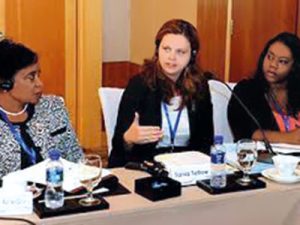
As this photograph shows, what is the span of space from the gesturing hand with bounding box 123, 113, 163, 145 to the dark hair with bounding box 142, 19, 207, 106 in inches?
10.5

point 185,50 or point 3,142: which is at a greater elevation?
point 185,50

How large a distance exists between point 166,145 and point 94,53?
8.18ft

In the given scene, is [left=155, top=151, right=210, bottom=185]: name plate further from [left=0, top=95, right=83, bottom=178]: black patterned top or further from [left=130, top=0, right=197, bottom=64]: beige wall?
[left=130, top=0, right=197, bottom=64]: beige wall

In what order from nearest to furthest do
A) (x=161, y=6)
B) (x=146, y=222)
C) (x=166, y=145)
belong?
(x=146, y=222) → (x=166, y=145) → (x=161, y=6)

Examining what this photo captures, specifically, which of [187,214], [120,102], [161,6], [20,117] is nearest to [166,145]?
[120,102]

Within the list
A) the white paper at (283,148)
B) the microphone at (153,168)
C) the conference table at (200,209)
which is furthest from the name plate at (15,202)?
the white paper at (283,148)

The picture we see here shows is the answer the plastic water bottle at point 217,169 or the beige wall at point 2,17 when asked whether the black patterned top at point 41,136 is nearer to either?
the plastic water bottle at point 217,169

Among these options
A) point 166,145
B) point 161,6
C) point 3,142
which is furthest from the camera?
point 161,6

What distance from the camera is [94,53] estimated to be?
5172mm

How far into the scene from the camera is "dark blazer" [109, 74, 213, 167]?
2.76 m

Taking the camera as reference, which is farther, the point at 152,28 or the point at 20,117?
the point at 152,28

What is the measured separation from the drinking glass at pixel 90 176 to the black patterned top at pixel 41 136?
2.04ft

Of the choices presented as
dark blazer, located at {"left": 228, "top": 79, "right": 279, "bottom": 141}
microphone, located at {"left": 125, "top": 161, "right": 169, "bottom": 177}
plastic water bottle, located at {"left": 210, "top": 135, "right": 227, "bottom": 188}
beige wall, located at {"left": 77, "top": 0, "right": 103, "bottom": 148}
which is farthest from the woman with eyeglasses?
beige wall, located at {"left": 77, "top": 0, "right": 103, "bottom": 148}

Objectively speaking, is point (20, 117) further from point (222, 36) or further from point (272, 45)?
point (222, 36)
